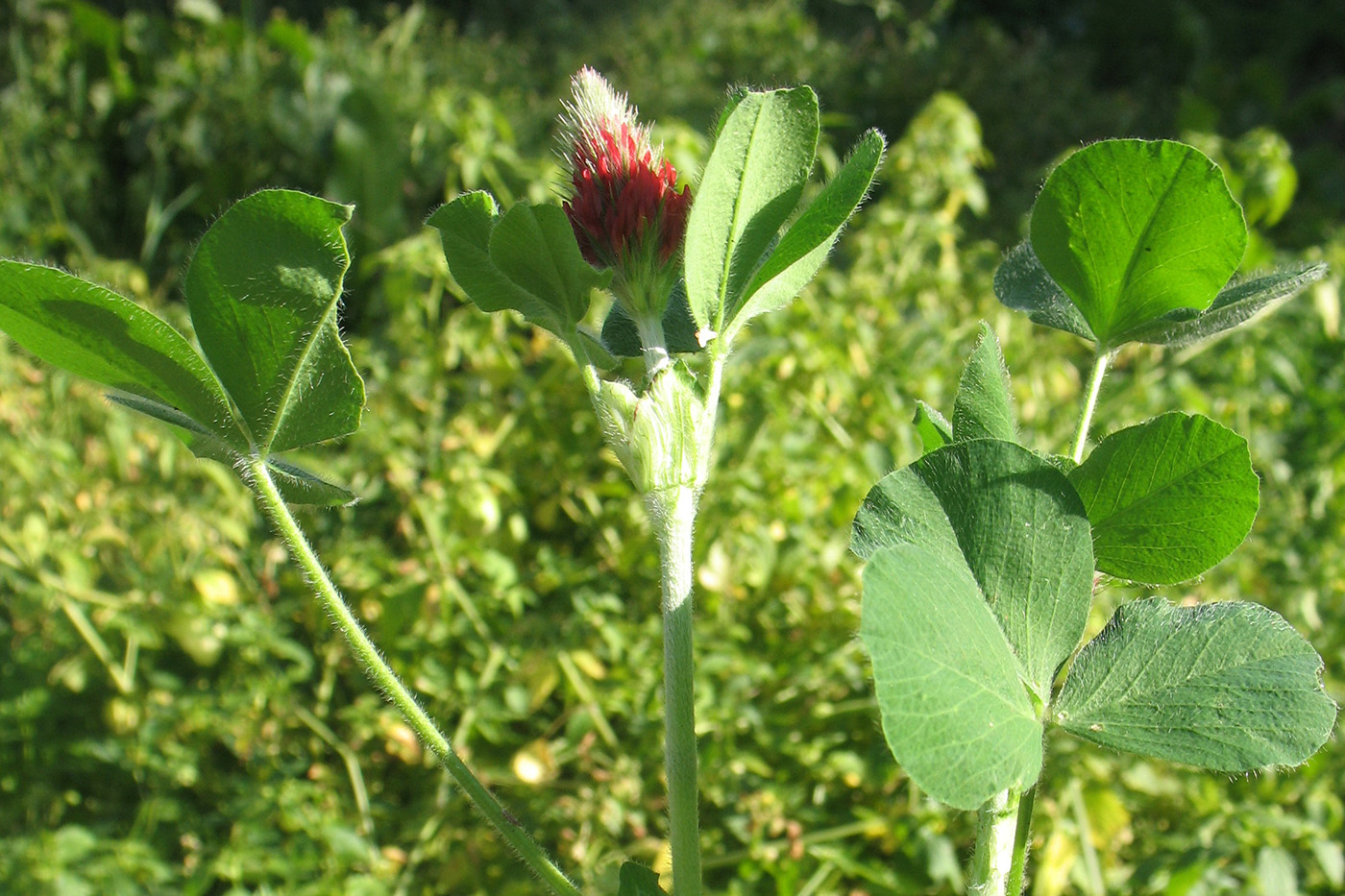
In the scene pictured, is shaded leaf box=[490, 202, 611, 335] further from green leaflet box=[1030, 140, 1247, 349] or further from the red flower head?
green leaflet box=[1030, 140, 1247, 349]

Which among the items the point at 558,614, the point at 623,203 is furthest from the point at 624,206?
the point at 558,614

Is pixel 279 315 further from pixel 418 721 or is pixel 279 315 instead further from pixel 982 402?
pixel 982 402

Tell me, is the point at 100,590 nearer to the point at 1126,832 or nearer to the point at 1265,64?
the point at 1126,832

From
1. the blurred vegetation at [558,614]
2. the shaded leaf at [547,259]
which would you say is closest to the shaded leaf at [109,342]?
the shaded leaf at [547,259]

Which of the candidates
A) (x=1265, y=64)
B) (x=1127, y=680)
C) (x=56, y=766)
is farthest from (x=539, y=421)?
(x=1265, y=64)

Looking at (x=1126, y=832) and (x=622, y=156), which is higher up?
(x=622, y=156)

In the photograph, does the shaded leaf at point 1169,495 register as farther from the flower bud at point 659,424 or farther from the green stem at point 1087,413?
the flower bud at point 659,424
